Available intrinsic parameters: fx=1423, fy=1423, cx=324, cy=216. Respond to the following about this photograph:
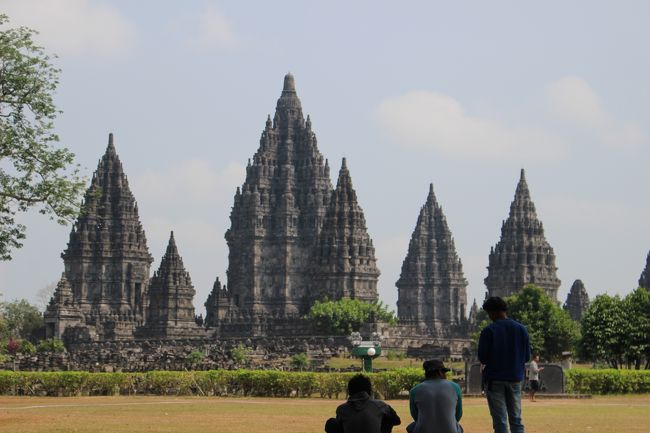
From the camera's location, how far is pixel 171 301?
152 meters

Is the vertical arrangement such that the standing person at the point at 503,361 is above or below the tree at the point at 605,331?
below

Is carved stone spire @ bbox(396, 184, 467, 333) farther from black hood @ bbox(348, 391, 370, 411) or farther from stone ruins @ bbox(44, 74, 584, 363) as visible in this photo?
black hood @ bbox(348, 391, 370, 411)

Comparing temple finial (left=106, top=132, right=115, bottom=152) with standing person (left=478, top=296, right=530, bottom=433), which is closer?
standing person (left=478, top=296, right=530, bottom=433)

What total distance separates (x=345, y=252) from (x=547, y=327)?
50.4 metres

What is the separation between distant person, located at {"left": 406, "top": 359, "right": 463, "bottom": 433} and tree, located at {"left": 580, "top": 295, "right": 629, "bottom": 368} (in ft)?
218

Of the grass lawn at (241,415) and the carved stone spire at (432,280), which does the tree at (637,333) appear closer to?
the grass lawn at (241,415)

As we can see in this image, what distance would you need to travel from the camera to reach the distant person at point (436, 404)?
20.1 metres

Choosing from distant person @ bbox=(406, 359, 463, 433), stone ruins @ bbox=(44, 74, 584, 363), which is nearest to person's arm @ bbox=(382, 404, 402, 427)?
distant person @ bbox=(406, 359, 463, 433)

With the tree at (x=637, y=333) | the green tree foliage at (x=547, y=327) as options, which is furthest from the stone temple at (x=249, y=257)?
the tree at (x=637, y=333)

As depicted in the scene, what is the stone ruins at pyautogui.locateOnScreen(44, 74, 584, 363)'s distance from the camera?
152000 mm

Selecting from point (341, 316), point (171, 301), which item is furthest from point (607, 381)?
point (171, 301)

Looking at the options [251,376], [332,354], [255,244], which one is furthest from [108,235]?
[251,376]

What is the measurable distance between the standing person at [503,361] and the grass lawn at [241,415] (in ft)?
39.8

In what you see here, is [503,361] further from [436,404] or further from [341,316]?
[341,316]
